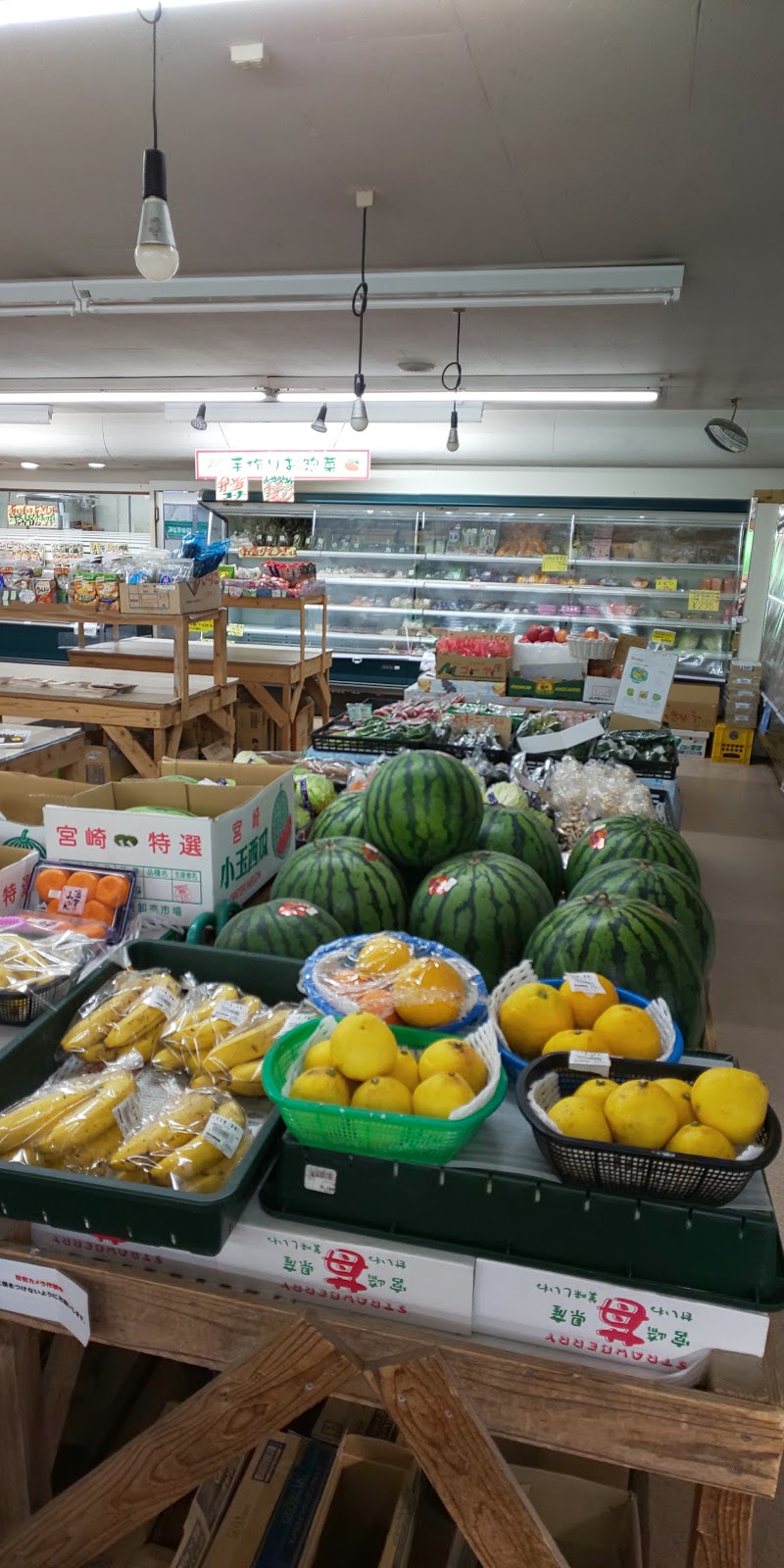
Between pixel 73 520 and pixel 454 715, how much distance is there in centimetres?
1132

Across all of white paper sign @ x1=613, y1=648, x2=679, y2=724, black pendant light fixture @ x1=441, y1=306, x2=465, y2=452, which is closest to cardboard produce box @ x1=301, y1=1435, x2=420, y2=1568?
white paper sign @ x1=613, y1=648, x2=679, y2=724

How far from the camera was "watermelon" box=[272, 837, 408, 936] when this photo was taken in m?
1.91

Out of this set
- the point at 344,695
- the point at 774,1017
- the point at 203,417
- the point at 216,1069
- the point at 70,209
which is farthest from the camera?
the point at 344,695

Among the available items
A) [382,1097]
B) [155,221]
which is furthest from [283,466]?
[382,1097]

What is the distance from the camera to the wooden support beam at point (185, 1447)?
1.05 meters

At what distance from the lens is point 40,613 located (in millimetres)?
5695

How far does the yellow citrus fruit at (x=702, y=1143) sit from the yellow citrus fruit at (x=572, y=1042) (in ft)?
0.64

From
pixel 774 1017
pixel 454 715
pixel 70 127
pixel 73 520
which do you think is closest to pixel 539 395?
pixel 454 715

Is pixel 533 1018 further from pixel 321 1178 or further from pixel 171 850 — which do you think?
pixel 171 850

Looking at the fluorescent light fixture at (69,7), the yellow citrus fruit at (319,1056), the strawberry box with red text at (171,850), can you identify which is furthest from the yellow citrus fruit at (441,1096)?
the fluorescent light fixture at (69,7)

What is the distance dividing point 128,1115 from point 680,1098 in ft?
2.39

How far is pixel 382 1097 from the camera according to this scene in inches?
42.6

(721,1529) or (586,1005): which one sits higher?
(586,1005)

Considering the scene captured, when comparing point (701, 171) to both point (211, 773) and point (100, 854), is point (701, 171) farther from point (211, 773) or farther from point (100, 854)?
point (100, 854)
